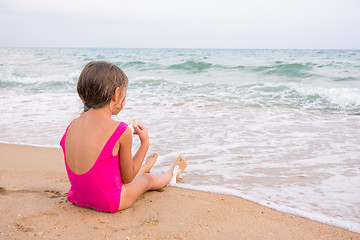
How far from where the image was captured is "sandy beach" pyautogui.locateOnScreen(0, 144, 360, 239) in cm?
197

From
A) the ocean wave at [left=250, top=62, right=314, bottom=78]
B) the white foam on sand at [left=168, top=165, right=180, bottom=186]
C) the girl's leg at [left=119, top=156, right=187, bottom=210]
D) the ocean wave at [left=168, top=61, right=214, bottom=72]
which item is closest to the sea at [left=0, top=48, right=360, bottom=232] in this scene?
the white foam on sand at [left=168, top=165, right=180, bottom=186]

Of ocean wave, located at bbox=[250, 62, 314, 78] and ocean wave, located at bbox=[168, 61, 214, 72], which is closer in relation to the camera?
ocean wave, located at bbox=[250, 62, 314, 78]

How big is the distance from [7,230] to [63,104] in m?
5.94

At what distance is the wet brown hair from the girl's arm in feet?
0.88

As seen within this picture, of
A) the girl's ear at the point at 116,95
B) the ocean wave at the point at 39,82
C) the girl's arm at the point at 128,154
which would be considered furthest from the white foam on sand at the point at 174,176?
the ocean wave at the point at 39,82

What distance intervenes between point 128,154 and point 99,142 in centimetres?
22

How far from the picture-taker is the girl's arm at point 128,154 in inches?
83.1

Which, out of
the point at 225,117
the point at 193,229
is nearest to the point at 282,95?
the point at 225,117

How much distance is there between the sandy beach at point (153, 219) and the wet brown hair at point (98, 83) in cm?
79

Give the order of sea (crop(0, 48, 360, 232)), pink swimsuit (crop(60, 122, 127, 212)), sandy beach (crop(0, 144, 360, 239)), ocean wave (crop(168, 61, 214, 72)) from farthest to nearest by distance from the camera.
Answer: ocean wave (crop(168, 61, 214, 72)), sea (crop(0, 48, 360, 232)), pink swimsuit (crop(60, 122, 127, 212)), sandy beach (crop(0, 144, 360, 239))

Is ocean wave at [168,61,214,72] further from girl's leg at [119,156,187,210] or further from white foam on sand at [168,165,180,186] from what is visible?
girl's leg at [119,156,187,210]

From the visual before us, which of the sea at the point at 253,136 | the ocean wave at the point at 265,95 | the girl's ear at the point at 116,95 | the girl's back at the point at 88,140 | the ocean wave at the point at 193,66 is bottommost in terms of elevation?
the sea at the point at 253,136

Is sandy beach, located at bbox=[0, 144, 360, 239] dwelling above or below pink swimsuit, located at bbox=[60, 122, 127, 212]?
below

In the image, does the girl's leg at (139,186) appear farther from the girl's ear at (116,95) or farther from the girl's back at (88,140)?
the girl's ear at (116,95)
